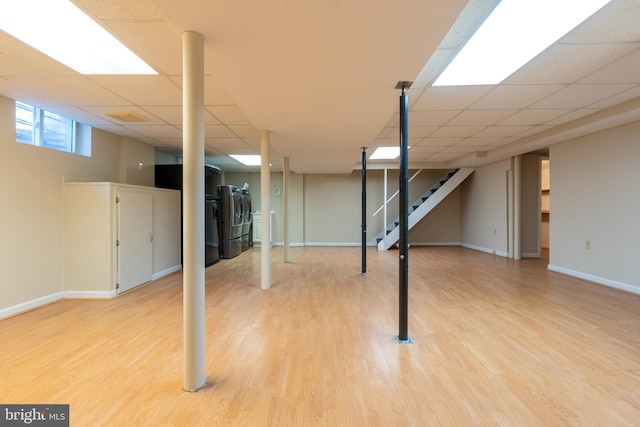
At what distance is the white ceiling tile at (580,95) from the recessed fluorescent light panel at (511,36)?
39.9 inches

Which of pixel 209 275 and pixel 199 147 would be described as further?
pixel 209 275

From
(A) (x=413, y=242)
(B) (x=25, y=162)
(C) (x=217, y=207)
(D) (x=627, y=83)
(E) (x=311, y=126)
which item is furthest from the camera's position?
(A) (x=413, y=242)

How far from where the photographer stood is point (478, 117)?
4395mm

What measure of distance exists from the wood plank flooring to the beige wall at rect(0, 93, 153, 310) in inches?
14.0

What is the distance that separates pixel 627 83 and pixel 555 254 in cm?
377

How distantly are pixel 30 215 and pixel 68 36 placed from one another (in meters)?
2.59

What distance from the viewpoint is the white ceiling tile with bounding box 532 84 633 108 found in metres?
3.29

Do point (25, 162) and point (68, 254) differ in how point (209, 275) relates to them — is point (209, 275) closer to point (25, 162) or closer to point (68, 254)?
point (68, 254)

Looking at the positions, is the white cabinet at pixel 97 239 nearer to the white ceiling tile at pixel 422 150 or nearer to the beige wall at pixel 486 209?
the white ceiling tile at pixel 422 150

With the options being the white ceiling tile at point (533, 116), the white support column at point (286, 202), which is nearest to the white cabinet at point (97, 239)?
the white support column at point (286, 202)

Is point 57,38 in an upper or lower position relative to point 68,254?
upper

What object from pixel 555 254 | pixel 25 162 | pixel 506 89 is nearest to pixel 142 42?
pixel 25 162

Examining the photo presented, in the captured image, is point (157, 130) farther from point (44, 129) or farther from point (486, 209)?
point (486, 209)

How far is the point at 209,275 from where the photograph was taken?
5.79m
